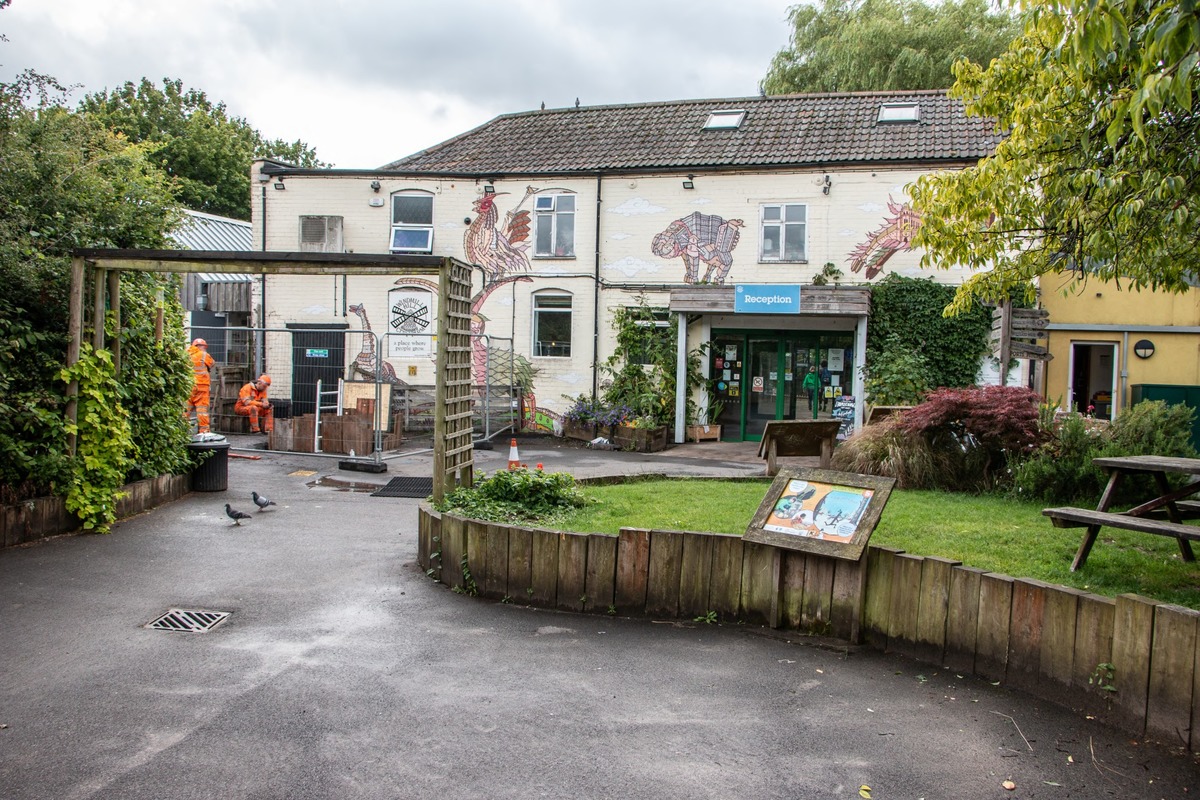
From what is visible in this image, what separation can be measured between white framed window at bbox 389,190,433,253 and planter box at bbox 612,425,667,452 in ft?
22.9

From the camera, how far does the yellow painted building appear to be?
19.5 meters

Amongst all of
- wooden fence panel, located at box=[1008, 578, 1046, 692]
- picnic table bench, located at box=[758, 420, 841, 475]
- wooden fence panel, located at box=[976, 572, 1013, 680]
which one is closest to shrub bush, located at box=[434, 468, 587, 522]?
wooden fence panel, located at box=[976, 572, 1013, 680]

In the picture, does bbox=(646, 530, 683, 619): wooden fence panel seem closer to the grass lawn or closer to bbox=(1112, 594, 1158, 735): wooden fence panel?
the grass lawn

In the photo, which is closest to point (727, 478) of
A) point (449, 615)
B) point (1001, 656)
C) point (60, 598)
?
point (449, 615)

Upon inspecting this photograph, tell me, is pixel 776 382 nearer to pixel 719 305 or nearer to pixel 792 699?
pixel 719 305

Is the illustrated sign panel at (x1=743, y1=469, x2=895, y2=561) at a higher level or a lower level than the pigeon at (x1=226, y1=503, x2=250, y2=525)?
higher

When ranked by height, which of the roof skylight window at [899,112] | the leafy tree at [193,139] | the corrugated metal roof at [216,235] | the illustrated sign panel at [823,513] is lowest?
the illustrated sign panel at [823,513]

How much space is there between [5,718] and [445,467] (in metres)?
4.11

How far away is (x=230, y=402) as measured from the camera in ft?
64.4

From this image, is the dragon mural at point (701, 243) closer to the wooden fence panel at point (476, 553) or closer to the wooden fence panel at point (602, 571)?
the wooden fence panel at point (476, 553)

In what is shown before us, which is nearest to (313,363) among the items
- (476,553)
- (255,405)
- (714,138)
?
(255,405)

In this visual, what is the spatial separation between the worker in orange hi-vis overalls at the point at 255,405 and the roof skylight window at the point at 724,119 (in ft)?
39.0

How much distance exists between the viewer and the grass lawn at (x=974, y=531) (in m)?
5.98

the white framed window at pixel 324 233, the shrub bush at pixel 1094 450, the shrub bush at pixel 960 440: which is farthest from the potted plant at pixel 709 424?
the shrub bush at pixel 1094 450
